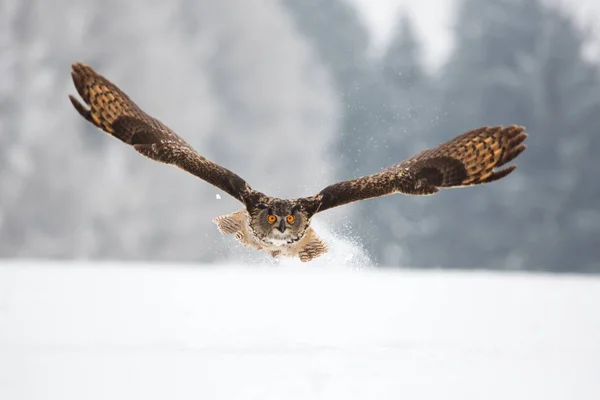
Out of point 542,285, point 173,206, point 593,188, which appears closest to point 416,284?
point 542,285

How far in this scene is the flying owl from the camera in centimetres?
435

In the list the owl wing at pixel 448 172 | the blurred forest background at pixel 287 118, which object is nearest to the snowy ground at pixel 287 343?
the owl wing at pixel 448 172

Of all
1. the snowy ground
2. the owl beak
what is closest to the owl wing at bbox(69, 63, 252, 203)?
the owl beak


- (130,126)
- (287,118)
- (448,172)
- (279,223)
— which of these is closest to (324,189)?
(279,223)

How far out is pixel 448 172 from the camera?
4480mm

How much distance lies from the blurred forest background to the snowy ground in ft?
22.1

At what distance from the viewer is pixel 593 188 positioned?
16.2m

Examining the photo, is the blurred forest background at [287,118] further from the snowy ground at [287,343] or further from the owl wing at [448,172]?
the owl wing at [448,172]

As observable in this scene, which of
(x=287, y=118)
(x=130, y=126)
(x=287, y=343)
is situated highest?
(x=287, y=118)

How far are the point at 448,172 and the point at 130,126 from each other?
1.91 metres

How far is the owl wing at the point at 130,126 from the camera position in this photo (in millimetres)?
4379

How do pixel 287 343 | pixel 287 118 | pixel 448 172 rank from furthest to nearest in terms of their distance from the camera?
pixel 287 118 → pixel 287 343 → pixel 448 172

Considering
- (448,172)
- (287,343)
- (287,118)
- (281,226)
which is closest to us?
(281,226)

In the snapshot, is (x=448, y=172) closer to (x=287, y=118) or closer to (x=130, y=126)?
(x=130, y=126)
